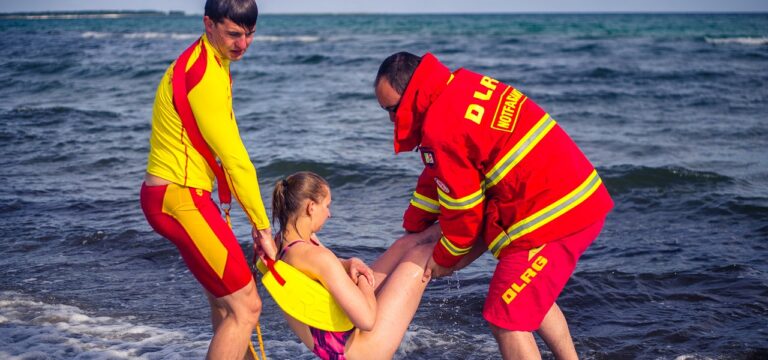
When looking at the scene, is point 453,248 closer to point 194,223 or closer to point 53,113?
point 194,223

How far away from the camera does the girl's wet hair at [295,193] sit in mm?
3484

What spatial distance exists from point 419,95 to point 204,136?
999 millimetres

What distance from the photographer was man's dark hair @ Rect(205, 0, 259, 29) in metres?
3.48

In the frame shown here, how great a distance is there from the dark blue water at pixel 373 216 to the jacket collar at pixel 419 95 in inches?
75.5

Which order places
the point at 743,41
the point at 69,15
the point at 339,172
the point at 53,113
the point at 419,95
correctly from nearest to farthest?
the point at 419,95 < the point at 339,172 < the point at 53,113 < the point at 743,41 < the point at 69,15

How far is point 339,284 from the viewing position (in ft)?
11.1

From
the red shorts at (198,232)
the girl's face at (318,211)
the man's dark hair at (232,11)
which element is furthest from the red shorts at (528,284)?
the man's dark hair at (232,11)

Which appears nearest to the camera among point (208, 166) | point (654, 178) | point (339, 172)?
point (208, 166)

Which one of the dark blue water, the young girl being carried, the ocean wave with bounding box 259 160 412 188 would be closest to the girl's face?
the young girl being carried

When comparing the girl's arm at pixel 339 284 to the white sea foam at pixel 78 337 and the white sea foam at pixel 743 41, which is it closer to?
the white sea foam at pixel 78 337

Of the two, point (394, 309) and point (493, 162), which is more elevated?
point (493, 162)

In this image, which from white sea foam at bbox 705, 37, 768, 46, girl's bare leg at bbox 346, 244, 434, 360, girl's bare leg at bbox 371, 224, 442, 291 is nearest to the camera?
girl's bare leg at bbox 346, 244, 434, 360

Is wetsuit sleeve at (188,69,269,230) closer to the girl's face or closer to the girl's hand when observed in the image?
the girl's face

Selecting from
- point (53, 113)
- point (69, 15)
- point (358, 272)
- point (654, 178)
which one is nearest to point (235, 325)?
point (358, 272)
